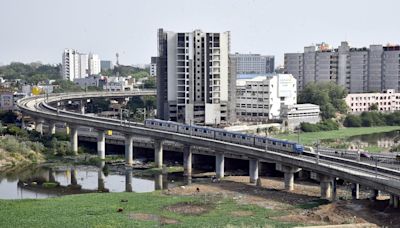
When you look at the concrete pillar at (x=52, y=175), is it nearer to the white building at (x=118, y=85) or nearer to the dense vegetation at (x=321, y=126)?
the dense vegetation at (x=321, y=126)

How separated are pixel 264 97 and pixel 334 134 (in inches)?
495

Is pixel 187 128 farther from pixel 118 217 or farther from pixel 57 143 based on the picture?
pixel 118 217

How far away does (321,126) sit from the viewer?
9950 centimetres

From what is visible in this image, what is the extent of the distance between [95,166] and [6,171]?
9.10m

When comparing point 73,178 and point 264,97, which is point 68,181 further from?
point 264,97

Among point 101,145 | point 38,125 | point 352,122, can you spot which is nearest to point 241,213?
point 101,145

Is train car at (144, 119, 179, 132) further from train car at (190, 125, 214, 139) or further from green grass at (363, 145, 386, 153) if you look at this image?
green grass at (363, 145, 386, 153)

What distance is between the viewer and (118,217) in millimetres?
43125

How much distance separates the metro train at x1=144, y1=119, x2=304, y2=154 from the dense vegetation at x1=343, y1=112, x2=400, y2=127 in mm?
44222

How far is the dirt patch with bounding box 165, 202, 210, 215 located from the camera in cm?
4500

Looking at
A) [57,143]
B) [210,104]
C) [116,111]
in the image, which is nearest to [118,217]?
[57,143]

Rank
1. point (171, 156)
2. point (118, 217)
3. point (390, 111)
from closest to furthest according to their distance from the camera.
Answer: point (118, 217) → point (171, 156) → point (390, 111)

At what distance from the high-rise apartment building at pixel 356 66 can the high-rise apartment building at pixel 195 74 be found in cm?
4065

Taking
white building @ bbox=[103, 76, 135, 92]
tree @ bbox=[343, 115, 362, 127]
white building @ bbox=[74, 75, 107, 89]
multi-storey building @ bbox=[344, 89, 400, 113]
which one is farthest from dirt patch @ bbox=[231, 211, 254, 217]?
white building @ bbox=[74, 75, 107, 89]
